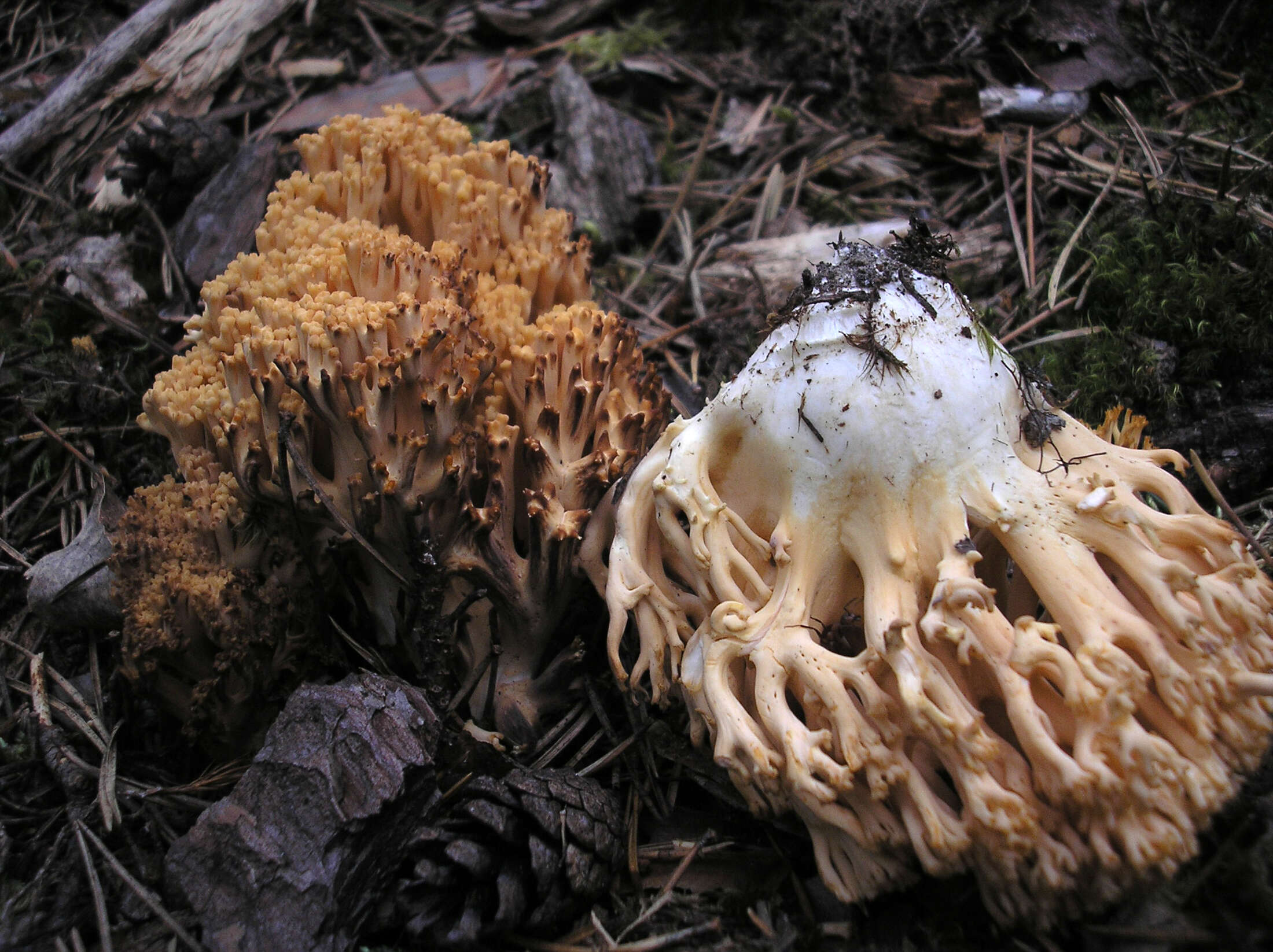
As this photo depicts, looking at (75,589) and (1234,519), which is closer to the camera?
(1234,519)

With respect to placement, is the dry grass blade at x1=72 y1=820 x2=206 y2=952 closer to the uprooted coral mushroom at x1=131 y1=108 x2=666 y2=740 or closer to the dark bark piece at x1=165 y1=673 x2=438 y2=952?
the dark bark piece at x1=165 y1=673 x2=438 y2=952

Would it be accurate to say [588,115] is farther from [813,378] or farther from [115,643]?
[115,643]

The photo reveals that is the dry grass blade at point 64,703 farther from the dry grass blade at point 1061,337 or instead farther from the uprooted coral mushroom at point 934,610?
the dry grass blade at point 1061,337

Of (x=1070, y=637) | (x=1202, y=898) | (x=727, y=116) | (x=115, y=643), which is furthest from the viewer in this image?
(x=727, y=116)

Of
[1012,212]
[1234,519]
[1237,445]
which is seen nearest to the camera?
[1234,519]

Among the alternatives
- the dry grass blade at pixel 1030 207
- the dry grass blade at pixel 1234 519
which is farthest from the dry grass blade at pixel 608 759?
the dry grass blade at pixel 1030 207

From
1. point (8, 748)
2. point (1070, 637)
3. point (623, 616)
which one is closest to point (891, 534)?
point (1070, 637)

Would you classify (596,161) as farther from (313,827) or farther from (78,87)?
(313,827)

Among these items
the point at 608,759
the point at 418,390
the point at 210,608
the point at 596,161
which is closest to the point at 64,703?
the point at 210,608
